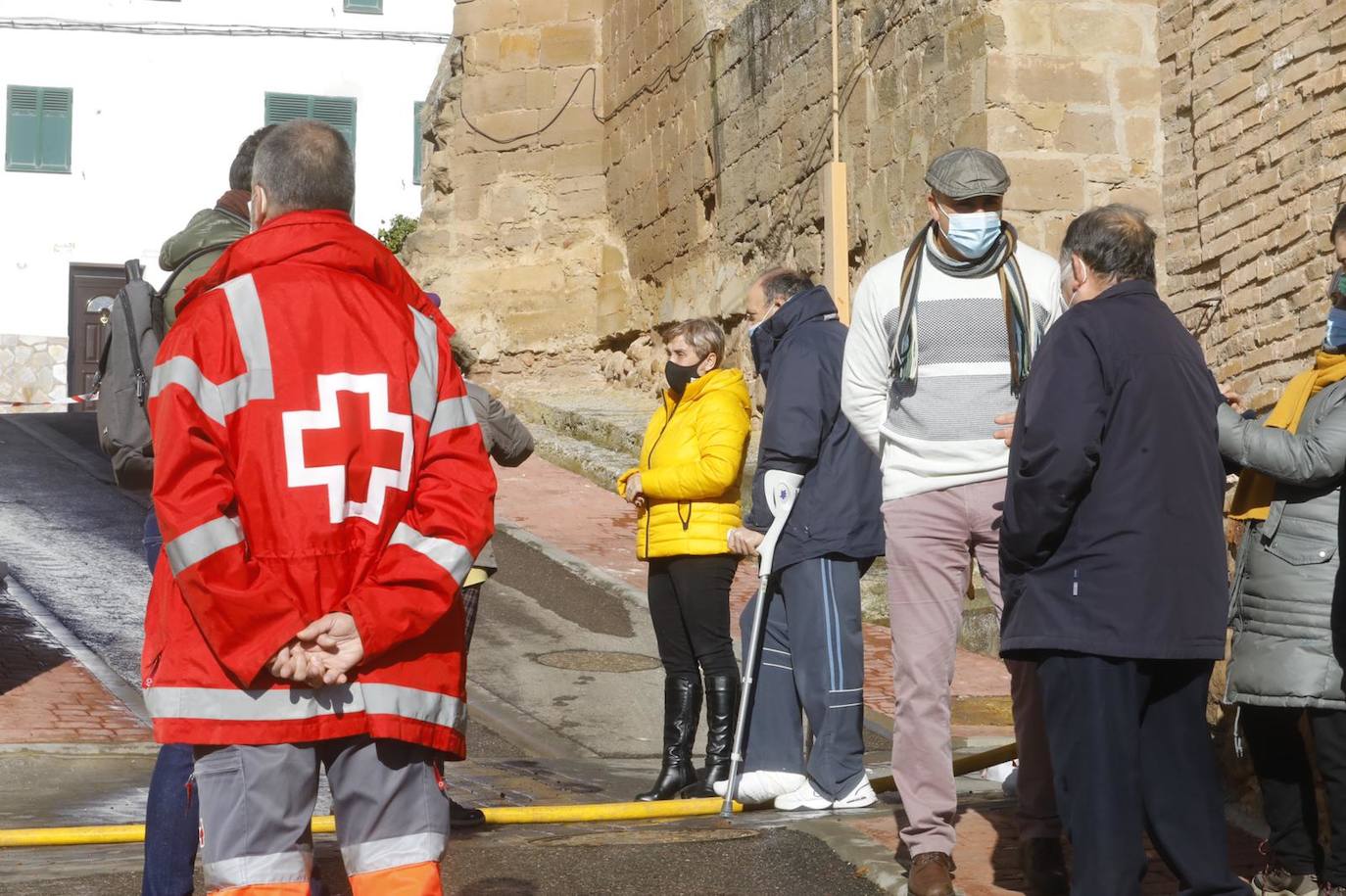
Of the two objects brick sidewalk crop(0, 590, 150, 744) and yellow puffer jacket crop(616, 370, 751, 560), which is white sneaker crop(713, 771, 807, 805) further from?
brick sidewalk crop(0, 590, 150, 744)

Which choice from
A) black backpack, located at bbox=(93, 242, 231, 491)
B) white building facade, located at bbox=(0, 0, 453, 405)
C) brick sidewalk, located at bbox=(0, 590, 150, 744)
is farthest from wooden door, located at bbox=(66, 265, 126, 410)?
black backpack, located at bbox=(93, 242, 231, 491)

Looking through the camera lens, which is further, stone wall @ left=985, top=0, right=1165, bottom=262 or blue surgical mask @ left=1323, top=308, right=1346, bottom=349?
stone wall @ left=985, top=0, right=1165, bottom=262

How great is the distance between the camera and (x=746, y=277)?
17094 millimetres

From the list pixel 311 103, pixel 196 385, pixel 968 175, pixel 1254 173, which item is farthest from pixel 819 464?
pixel 311 103

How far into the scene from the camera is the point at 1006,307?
516cm

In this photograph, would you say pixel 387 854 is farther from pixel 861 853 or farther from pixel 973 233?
pixel 973 233

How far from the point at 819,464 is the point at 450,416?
2.68 metres

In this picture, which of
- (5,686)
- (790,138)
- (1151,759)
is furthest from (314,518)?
(790,138)

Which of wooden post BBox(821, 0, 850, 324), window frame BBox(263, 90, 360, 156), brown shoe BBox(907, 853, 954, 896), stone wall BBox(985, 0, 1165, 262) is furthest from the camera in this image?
window frame BBox(263, 90, 360, 156)

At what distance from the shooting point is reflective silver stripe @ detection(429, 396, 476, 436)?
3582 mm

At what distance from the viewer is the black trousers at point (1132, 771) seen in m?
4.10

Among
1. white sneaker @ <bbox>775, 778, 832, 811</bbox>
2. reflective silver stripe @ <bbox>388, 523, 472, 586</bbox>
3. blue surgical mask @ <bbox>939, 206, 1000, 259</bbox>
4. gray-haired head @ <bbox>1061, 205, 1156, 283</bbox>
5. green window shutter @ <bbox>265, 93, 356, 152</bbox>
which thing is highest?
green window shutter @ <bbox>265, 93, 356, 152</bbox>

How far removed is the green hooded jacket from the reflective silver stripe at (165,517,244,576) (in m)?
1.80

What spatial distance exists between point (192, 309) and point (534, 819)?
3.10 m
